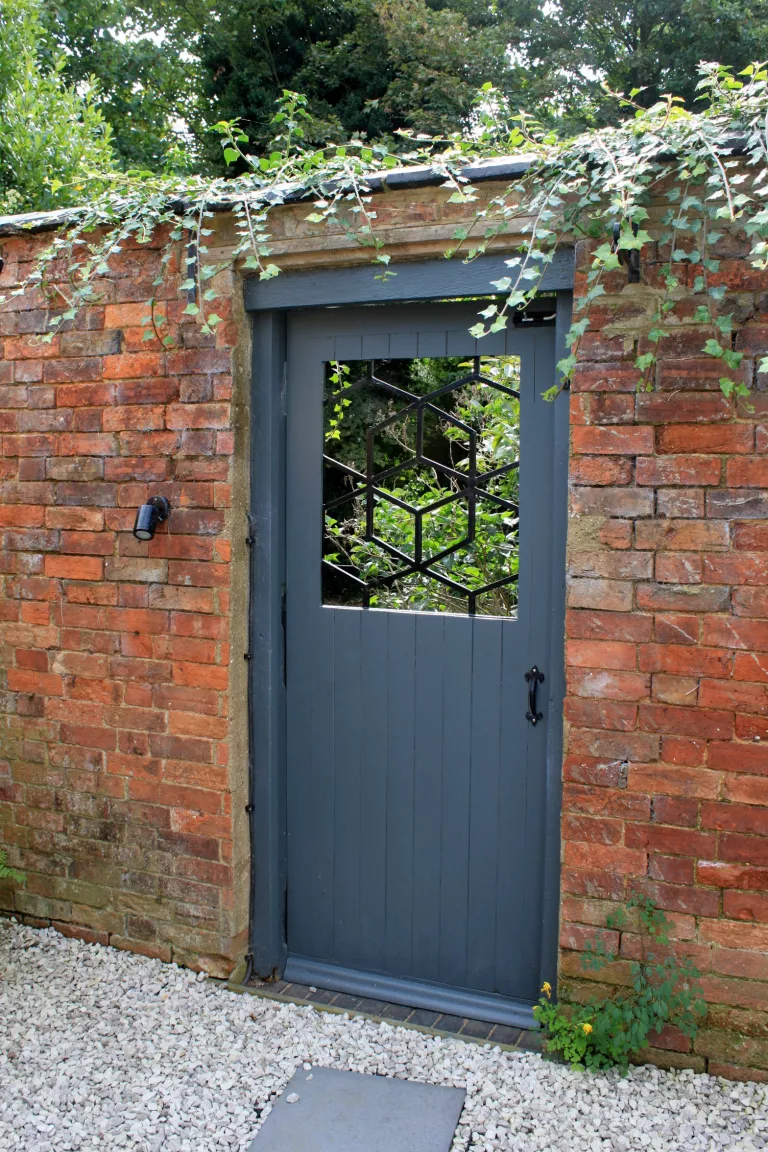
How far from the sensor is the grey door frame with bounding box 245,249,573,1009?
2826 mm

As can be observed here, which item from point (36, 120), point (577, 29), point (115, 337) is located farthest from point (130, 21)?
point (115, 337)

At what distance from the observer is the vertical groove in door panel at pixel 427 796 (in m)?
3.06

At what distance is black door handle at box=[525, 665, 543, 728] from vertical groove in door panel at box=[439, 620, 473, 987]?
212 mm

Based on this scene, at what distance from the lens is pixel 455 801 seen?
307 cm

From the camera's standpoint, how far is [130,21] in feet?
45.7

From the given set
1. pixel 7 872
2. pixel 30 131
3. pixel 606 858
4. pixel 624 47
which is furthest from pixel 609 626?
pixel 624 47

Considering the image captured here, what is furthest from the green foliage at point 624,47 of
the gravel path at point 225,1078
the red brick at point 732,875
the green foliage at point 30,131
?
the gravel path at point 225,1078

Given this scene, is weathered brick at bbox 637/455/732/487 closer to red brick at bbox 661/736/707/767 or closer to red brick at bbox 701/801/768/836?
red brick at bbox 661/736/707/767

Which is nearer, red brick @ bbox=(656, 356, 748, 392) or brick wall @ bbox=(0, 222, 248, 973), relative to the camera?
red brick @ bbox=(656, 356, 748, 392)

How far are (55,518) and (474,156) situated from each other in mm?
1975

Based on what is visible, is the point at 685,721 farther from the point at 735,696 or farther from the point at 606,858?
the point at 606,858

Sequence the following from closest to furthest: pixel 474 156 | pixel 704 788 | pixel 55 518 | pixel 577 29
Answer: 1. pixel 704 788
2. pixel 474 156
3. pixel 55 518
4. pixel 577 29

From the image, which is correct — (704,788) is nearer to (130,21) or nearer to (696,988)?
(696,988)

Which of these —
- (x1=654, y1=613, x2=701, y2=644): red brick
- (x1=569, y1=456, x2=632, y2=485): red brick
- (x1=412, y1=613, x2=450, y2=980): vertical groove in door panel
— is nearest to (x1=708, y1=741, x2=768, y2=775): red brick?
(x1=654, y1=613, x2=701, y2=644): red brick
